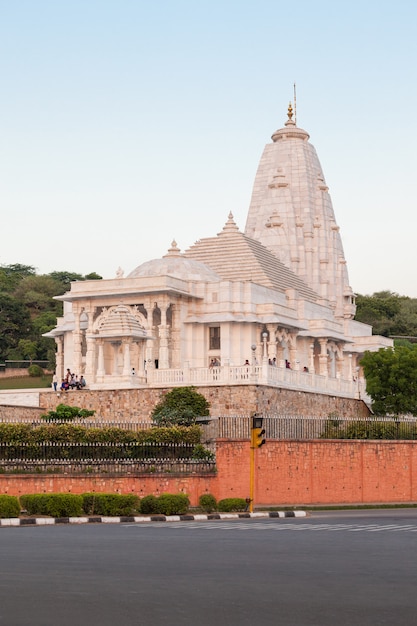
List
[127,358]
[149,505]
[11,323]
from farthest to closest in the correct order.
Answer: [11,323] < [127,358] < [149,505]

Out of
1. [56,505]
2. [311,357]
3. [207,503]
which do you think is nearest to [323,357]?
[311,357]

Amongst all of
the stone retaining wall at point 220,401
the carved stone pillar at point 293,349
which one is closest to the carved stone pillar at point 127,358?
the stone retaining wall at point 220,401

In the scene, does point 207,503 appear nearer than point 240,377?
Yes

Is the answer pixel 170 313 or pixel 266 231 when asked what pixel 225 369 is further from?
pixel 266 231

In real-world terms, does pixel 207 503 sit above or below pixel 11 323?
below

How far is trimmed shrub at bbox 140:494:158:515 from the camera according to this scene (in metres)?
32.1

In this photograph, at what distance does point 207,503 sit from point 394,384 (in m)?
22.0

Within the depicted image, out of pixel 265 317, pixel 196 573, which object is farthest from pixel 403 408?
pixel 196 573

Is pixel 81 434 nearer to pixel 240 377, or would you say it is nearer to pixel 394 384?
pixel 240 377

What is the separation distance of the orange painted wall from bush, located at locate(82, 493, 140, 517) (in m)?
3.47

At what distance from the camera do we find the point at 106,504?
31031 mm

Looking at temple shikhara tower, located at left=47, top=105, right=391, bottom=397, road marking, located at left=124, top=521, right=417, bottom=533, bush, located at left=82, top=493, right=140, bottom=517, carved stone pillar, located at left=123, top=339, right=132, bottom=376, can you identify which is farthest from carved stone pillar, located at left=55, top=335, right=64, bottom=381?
road marking, located at left=124, top=521, right=417, bottom=533

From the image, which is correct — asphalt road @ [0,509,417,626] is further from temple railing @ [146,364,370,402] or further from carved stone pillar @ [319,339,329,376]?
carved stone pillar @ [319,339,329,376]

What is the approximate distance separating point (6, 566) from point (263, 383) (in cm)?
3243
